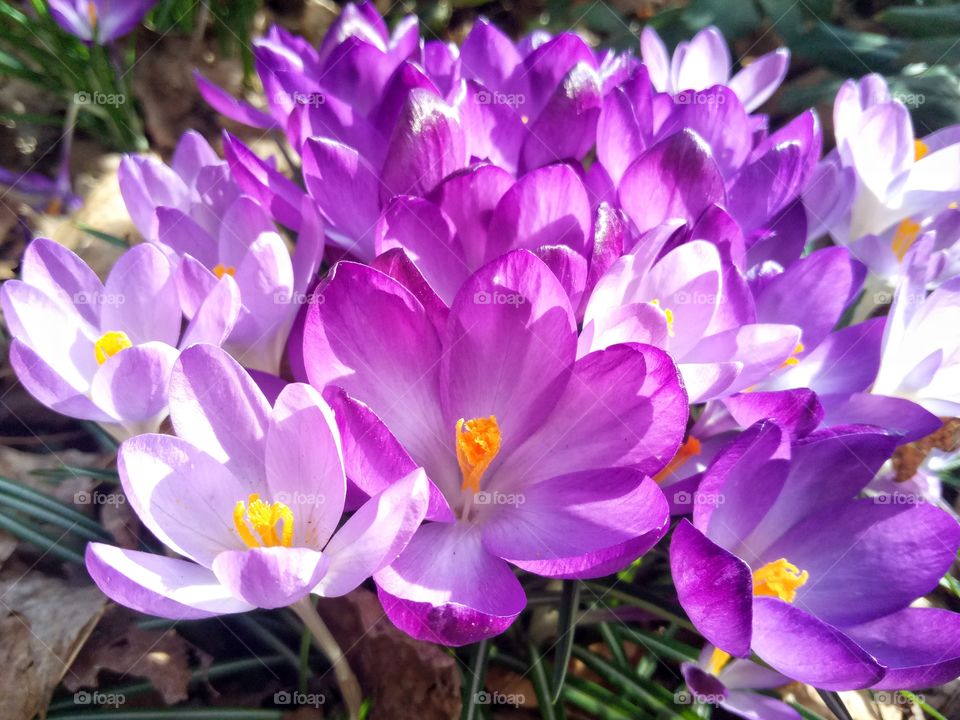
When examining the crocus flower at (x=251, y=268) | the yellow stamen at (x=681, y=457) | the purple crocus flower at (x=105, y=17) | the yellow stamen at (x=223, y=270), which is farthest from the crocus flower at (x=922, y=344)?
the purple crocus flower at (x=105, y=17)

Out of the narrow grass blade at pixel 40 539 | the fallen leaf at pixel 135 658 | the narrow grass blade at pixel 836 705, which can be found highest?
the narrow grass blade at pixel 40 539

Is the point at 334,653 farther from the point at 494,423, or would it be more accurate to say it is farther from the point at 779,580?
the point at 779,580

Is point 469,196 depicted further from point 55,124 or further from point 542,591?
point 55,124

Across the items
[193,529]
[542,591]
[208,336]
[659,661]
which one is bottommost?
[659,661]

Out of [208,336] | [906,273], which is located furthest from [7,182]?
[906,273]

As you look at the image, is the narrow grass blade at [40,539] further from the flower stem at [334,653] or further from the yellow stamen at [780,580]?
the yellow stamen at [780,580]

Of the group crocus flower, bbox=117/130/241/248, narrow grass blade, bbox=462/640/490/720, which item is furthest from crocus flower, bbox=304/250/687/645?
crocus flower, bbox=117/130/241/248
